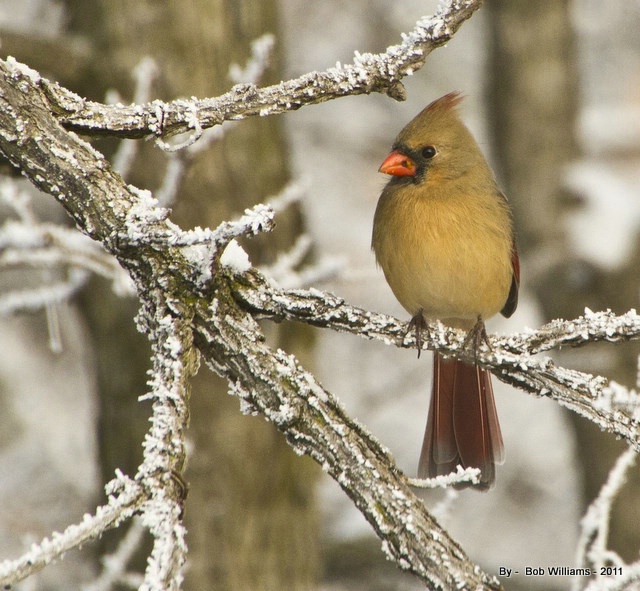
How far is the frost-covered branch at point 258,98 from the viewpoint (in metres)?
1.59

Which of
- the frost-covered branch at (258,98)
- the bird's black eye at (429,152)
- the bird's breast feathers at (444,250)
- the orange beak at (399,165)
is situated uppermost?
the bird's black eye at (429,152)

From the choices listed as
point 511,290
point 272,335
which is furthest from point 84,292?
point 511,290

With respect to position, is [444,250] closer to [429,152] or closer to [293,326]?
[429,152]

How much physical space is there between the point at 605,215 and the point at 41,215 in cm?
309

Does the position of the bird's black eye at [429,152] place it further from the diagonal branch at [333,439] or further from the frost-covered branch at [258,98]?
the diagonal branch at [333,439]

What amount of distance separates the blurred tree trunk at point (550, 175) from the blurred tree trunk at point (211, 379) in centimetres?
171

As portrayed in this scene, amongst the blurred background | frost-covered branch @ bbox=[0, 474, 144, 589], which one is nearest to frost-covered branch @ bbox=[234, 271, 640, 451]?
frost-covered branch @ bbox=[0, 474, 144, 589]

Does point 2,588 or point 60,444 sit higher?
point 60,444

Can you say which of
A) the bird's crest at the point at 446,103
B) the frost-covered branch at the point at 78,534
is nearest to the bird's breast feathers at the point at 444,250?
the bird's crest at the point at 446,103

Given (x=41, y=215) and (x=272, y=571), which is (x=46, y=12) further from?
(x=272, y=571)

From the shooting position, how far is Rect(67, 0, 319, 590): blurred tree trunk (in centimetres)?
330

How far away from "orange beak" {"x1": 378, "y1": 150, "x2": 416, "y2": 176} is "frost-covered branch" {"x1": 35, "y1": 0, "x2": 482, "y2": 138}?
1.48 metres

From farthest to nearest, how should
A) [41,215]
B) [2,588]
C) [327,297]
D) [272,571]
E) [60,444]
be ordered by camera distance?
[60,444] < [41,215] < [272,571] < [327,297] < [2,588]

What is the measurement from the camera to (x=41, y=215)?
199 inches
